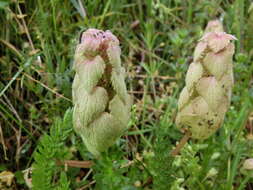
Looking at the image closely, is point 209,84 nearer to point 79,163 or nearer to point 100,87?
point 100,87

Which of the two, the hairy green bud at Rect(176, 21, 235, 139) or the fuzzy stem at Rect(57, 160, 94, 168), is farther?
the fuzzy stem at Rect(57, 160, 94, 168)

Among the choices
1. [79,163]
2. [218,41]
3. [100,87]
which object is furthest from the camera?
[79,163]

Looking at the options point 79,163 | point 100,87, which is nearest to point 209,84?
point 100,87

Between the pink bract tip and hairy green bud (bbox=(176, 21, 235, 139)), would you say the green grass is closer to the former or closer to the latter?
hairy green bud (bbox=(176, 21, 235, 139))

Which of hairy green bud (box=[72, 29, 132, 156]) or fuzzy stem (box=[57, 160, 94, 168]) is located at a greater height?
hairy green bud (box=[72, 29, 132, 156])

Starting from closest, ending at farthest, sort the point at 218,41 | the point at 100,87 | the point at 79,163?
the point at 100,87
the point at 218,41
the point at 79,163

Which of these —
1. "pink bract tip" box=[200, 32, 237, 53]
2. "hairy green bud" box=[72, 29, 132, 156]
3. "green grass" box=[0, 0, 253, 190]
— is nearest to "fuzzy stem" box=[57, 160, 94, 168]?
"green grass" box=[0, 0, 253, 190]
